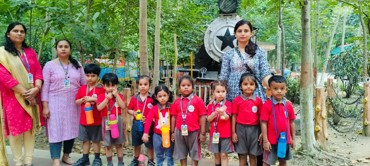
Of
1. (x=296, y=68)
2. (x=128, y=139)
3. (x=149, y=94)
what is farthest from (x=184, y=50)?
(x=296, y=68)

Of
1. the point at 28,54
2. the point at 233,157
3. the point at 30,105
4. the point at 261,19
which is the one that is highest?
the point at 261,19

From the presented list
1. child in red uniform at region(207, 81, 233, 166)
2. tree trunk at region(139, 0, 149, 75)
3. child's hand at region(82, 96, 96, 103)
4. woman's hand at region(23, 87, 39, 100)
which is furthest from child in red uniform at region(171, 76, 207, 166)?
woman's hand at region(23, 87, 39, 100)

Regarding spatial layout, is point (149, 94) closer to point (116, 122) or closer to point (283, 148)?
point (116, 122)

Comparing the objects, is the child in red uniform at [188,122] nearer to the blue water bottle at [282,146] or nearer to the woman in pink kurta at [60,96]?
the blue water bottle at [282,146]

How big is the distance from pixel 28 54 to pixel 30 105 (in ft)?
1.96

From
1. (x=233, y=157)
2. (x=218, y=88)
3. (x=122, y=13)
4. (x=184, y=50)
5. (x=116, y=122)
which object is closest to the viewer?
(x=218, y=88)

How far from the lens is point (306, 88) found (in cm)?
468

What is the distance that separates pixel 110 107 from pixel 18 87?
1.03 m

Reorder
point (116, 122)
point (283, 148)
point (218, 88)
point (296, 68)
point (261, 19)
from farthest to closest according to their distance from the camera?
point (296, 68) → point (261, 19) → point (116, 122) → point (218, 88) → point (283, 148)

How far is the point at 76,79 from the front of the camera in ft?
13.1

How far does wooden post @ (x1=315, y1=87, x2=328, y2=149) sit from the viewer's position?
200 inches

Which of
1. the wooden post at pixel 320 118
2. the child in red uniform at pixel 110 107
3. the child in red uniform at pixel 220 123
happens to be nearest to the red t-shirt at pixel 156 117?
the child in red uniform at pixel 110 107

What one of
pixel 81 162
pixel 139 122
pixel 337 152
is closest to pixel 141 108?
pixel 139 122

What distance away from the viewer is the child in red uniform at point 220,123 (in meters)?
3.38
